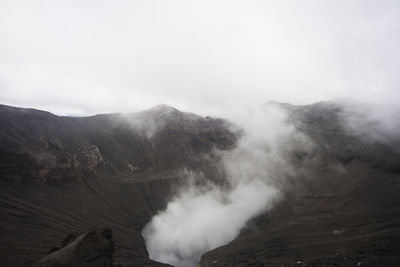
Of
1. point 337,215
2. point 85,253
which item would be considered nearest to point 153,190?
point 337,215

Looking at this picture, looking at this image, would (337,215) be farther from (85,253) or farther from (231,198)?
(85,253)

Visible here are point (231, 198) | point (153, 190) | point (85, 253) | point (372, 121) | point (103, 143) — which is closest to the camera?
point (85, 253)

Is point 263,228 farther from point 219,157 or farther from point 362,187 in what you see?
point 219,157

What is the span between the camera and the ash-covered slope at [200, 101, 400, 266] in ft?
171

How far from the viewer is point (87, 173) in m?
91.0

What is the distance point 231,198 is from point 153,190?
30.3m

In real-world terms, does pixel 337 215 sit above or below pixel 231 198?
above

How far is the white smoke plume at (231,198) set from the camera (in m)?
81.6

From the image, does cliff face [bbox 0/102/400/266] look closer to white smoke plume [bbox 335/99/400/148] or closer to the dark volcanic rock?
white smoke plume [bbox 335/99/400/148]

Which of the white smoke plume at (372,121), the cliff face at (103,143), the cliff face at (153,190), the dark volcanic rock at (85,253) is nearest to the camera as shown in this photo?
the dark volcanic rock at (85,253)

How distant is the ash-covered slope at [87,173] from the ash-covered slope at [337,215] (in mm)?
27948

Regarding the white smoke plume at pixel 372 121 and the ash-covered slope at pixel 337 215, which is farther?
the white smoke plume at pixel 372 121

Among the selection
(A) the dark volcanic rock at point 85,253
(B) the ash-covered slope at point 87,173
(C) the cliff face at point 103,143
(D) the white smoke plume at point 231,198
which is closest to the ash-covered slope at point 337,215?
(D) the white smoke plume at point 231,198

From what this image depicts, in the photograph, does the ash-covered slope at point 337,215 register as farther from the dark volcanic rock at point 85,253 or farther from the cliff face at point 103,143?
the cliff face at point 103,143
